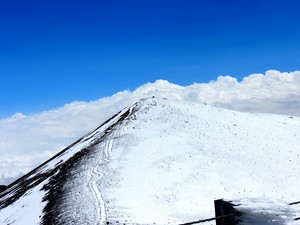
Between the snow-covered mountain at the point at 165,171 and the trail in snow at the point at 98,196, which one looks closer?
the trail in snow at the point at 98,196

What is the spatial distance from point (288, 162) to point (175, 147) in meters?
14.3

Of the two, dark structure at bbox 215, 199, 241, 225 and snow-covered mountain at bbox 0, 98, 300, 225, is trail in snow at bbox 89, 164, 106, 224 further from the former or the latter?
dark structure at bbox 215, 199, 241, 225

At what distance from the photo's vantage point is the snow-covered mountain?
29.2 metres

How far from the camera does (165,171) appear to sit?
38.6 meters

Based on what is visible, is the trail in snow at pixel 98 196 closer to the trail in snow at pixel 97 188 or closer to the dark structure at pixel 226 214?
the trail in snow at pixel 97 188

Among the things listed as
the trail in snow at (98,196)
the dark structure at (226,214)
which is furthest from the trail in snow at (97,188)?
the dark structure at (226,214)

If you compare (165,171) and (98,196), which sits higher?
(165,171)

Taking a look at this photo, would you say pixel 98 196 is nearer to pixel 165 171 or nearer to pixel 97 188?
pixel 97 188

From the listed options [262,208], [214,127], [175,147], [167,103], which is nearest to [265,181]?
[175,147]

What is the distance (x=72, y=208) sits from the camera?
2809 centimetres

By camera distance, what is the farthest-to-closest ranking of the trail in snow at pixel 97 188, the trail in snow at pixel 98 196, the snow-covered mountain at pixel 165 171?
the snow-covered mountain at pixel 165 171 → the trail in snow at pixel 97 188 → the trail in snow at pixel 98 196

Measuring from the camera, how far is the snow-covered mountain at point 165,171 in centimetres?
2925

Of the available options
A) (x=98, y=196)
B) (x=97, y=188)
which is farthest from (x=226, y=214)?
(x=97, y=188)

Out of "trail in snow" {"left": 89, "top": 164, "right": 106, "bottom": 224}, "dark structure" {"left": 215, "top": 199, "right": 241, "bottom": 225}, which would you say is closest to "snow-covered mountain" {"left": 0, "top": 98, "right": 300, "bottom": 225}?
"trail in snow" {"left": 89, "top": 164, "right": 106, "bottom": 224}
